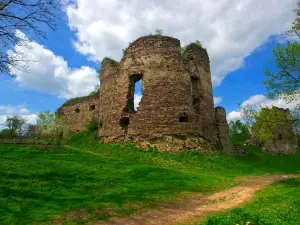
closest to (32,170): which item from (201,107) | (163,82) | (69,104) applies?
(163,82)

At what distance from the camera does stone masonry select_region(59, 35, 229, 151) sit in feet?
56.2

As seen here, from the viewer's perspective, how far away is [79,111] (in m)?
27.0

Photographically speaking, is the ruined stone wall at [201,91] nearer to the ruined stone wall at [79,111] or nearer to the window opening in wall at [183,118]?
the window opening in wall at [183,118]

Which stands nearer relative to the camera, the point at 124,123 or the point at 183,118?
the point at 183,118

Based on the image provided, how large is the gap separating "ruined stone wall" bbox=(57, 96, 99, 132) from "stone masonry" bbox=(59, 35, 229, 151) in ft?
17.8

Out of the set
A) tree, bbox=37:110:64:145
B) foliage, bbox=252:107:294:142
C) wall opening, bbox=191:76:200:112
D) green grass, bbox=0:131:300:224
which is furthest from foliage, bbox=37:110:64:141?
foliage, bbox=252:107:294:142

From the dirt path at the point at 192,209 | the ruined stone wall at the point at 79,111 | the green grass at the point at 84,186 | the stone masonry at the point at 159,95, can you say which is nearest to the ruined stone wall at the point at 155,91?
the stone masonry at the point at 159,95

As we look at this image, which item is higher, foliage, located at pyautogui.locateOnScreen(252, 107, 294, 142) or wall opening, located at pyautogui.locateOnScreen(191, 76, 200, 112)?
wall opening, located at pyautogui.locateOnScreen(191, 76, 200, 112)

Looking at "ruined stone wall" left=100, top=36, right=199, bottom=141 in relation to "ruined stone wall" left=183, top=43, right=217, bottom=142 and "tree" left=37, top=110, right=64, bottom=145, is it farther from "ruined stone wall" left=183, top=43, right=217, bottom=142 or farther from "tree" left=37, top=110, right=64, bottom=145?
"tree" left=37, top=110, right=64, bottom=145

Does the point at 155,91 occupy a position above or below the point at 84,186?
above

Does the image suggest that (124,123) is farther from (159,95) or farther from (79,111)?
(79,111)

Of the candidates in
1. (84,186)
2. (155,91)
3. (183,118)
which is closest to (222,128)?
(183,118)

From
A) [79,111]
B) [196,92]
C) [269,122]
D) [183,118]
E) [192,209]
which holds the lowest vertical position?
[192,209]

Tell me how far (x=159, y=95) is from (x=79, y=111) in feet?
40.7
